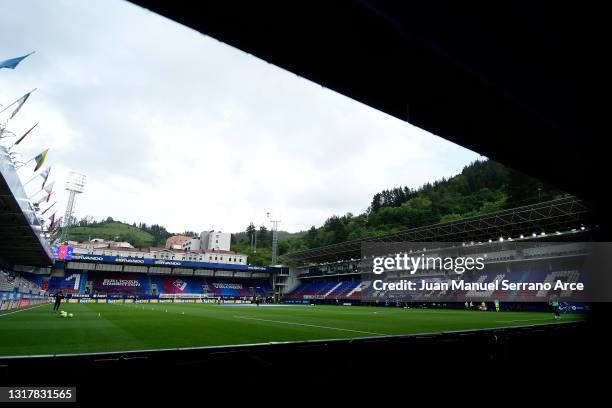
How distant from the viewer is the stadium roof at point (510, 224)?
2755 cm

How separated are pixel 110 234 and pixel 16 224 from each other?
544 ft

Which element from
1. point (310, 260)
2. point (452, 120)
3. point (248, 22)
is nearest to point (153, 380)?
point (248, 22)

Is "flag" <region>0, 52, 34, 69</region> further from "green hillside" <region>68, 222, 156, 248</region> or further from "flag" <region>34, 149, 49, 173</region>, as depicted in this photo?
"green hillside" <region>68, 222, 156, 248</region>

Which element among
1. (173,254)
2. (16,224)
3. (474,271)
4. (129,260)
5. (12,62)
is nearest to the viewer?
(12,62)

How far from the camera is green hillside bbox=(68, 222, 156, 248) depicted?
156 meters

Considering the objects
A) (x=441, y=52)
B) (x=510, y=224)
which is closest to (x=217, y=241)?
(x=510, y=224)

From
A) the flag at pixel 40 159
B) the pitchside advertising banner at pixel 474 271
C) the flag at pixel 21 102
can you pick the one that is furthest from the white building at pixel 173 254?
the flag at pixel 21 102

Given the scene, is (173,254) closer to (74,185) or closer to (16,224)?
(74,185)

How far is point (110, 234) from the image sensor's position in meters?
167

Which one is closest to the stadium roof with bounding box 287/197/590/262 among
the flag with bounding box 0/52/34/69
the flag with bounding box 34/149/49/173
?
the flag with bounding box 0/52/34/69

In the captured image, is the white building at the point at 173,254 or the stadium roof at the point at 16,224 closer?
the stadium roof at the point at 16,224

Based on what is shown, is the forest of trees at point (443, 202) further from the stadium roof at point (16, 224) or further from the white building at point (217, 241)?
the stadium roof at point (16, 224)

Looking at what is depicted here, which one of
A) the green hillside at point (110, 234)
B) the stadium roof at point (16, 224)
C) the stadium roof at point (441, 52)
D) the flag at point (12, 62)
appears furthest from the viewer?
the green hillside at point (110, 234)

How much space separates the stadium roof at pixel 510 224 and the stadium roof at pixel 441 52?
2239cm
